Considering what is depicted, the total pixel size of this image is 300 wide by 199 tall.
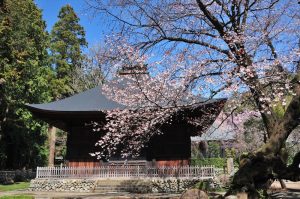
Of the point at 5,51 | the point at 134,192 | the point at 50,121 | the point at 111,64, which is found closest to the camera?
the point at 111,64

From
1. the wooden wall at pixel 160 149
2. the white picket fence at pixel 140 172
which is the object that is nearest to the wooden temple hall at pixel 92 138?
the wooden wall at pixel 160 149

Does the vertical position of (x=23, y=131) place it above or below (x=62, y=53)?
below

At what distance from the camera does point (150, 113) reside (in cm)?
1175

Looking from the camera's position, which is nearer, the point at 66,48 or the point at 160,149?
the point at 160,149

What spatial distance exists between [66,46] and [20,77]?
17789 mm

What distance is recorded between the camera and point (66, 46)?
44344mm

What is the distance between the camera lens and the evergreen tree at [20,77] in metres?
27.0

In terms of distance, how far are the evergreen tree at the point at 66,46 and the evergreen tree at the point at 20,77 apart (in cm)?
822

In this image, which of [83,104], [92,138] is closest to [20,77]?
[83,104]

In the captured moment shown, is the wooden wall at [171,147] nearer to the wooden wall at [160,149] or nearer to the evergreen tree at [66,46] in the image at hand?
the wooden wall at [160,149]

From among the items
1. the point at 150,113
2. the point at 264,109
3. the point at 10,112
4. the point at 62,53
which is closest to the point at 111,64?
the point at 150,113

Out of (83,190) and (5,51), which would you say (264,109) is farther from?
(5,51)

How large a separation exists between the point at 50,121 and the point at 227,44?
46.5 feet

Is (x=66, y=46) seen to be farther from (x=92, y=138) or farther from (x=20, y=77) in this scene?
(x=92, y=138)
